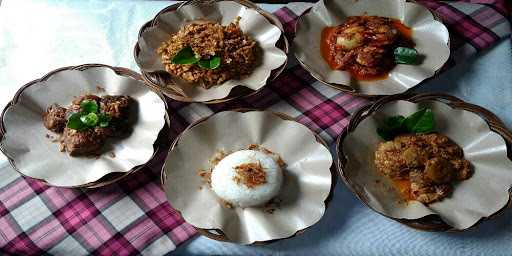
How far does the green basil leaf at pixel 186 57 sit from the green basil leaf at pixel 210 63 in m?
0.03

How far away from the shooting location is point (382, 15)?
2535 millimetres

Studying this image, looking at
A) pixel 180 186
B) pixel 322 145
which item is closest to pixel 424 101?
pixel 322 145

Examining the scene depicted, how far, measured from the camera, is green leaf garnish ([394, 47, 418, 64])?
2236 mm

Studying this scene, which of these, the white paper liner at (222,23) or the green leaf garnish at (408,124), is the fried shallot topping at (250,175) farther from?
the green leaf garnish at (408,124)

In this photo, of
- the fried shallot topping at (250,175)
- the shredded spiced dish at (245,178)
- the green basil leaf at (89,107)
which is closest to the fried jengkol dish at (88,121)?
the green basil leaf at (89,107)

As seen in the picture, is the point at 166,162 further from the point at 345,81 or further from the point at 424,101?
the point at 424,101

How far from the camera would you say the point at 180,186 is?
1899 millimetres

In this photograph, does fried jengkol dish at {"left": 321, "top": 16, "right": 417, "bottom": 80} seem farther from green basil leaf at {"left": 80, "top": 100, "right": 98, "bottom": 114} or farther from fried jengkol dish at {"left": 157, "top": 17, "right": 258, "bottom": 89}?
green basil leaf at {"left": 80, "top": 100, "right": 98, "bottom": 114}

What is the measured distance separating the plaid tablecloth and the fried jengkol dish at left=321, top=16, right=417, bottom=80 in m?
0.15

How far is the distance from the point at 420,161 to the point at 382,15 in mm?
962

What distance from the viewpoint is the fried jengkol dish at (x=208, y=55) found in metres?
2.21

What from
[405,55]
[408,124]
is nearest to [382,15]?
[405,55]

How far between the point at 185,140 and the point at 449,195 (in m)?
1.06

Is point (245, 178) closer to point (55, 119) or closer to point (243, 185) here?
point (243, 185)
